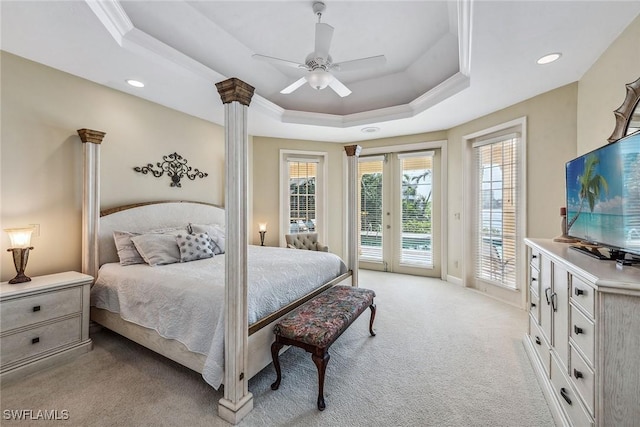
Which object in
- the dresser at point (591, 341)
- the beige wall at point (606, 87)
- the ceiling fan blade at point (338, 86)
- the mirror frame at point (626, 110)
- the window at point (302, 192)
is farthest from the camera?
the window at point (302, 192)

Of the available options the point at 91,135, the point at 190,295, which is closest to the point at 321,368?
the point at 190,295

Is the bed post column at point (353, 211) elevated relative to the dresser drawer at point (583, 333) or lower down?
elevated

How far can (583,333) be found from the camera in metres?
1.37

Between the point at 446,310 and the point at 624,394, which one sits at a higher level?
the point at 624,394

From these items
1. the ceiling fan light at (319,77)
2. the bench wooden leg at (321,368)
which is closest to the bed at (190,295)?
the bench wooden leg at (321,368)

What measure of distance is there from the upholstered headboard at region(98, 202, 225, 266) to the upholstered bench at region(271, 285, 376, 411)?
2298 millimetres

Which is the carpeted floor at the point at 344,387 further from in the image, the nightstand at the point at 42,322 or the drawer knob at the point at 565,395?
the drawer knob at the point at 565,395

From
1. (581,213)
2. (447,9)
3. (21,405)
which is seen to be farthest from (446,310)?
(21,405)

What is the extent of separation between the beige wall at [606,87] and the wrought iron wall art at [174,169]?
15.5 feet

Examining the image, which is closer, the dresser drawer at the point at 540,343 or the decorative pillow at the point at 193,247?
the dresser drawer at the point at 540,343

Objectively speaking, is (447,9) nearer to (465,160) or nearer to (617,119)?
(617,119)

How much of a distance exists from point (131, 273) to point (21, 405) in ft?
3.44

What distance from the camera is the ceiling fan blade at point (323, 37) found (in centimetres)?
213

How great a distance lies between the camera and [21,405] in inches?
72.6
